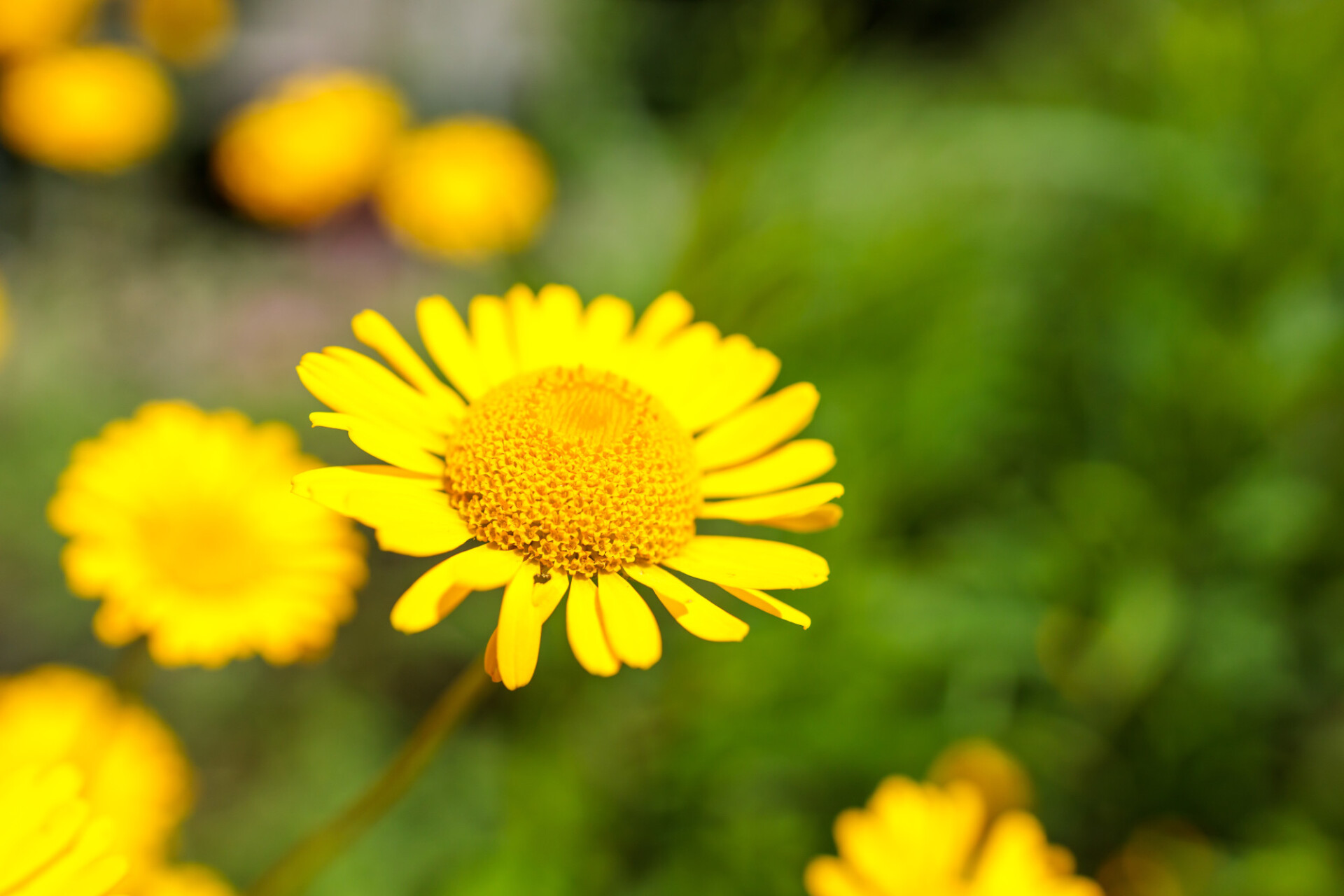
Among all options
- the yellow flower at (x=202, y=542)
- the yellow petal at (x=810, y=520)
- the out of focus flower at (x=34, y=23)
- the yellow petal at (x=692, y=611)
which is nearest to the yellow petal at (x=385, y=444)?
the yellow petal at (x=692, y=611)

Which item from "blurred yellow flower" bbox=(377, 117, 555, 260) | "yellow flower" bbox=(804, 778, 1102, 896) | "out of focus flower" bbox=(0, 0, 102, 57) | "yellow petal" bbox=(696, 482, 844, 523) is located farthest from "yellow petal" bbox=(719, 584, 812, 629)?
"out of focus flower" bbox=(0, 0, 102, 57)

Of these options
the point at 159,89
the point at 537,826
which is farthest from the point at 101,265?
the point at 537,826

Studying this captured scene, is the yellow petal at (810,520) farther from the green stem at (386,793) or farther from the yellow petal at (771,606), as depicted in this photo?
the green stem at (386,793)

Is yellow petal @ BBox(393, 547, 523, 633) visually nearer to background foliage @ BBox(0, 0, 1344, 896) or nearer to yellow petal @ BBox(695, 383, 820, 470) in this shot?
yellow petal @ BBox(695, 383, 820, 470)

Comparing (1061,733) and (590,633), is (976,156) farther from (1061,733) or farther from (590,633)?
(590,633)

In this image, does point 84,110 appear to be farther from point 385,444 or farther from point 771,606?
point 771,606

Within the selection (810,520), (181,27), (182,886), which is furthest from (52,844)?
(181,27)
